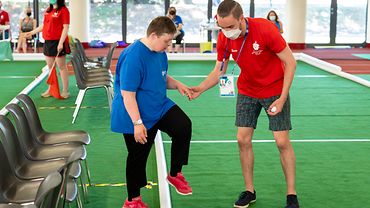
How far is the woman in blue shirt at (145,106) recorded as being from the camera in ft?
14.4

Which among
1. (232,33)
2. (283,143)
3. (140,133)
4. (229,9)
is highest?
(229,9)

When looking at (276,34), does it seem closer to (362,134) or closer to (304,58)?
(362,134)

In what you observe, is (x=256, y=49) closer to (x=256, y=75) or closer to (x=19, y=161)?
(x=256, y=75)

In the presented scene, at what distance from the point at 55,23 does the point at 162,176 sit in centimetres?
491

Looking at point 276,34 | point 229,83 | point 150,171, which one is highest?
point 276,34

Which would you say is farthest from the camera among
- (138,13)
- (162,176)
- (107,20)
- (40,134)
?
(138,13)

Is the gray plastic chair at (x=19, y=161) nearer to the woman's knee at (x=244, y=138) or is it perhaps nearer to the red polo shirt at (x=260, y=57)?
the woman's knee at (x=244, y=138)

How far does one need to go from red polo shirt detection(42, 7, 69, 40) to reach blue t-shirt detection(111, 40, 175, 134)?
5.78m

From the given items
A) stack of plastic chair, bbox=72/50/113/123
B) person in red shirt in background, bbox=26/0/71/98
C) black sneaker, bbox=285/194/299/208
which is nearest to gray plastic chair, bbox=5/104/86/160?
black sneaker, bbox=285/194/299/208

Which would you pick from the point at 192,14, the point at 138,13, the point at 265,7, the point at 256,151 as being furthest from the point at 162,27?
the point at 265,7

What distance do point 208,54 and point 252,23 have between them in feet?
45.1

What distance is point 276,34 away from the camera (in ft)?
15.2

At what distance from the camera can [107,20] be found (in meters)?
24.4

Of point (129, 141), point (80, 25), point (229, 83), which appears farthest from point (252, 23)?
point (80, 25)
